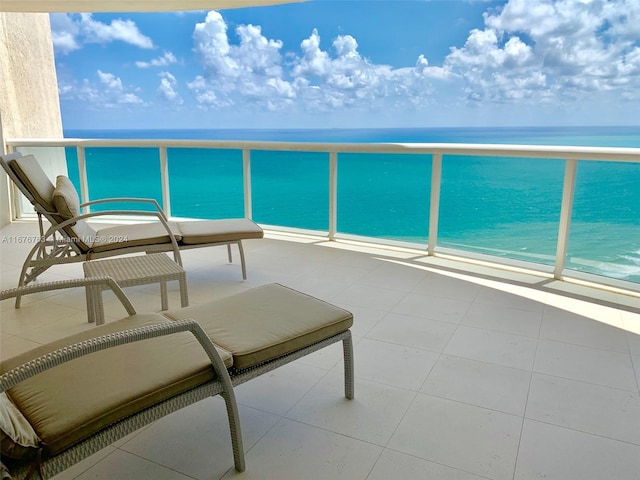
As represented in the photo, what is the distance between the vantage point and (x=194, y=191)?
586cm

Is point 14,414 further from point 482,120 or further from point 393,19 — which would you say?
point 393,19

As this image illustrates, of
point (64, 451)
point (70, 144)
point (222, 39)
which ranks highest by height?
point (222, 39)

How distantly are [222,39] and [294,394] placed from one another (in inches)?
1251

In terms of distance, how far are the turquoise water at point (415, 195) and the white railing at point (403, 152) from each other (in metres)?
0.06

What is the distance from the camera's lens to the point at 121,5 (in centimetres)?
546

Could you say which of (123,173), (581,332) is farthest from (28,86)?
(581,332)

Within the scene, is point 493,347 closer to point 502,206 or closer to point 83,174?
point 502,206

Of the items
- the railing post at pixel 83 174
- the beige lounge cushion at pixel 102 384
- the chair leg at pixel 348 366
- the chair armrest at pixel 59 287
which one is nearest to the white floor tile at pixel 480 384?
the chair leg at pixel 348 366

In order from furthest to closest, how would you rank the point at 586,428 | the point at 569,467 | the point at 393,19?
1. the point at 393,19
2. the point at 586,428
3. the point at 569,467

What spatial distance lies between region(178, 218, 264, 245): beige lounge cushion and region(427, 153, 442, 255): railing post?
5.43 feet

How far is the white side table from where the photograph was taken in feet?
8.35

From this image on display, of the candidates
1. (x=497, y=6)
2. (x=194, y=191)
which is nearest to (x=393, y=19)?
(x=497, y=6)

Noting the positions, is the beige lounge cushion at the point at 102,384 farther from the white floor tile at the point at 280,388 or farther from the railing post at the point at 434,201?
the railing post at the point at 434,201

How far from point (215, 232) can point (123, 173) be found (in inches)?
120
